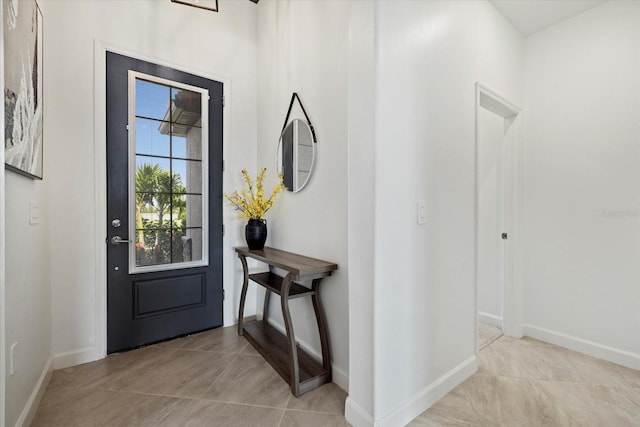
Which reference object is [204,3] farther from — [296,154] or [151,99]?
[296,154]

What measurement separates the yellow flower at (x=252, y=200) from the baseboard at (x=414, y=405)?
5.19 feet

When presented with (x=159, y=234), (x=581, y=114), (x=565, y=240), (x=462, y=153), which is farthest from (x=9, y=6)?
(x=565, y=240)

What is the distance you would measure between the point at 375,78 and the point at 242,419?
1.93 m

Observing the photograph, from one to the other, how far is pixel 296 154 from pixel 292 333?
1.34 m

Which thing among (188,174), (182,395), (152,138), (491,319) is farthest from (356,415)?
(152,138)

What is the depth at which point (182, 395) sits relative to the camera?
1749mm

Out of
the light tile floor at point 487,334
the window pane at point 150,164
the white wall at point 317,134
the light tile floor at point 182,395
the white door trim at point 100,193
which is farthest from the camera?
the light tile floor at point 487,334

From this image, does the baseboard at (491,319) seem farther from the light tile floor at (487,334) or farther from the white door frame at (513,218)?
the white door frame at (513,218)

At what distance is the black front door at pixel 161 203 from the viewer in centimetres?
225

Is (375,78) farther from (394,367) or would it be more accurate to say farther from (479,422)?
(479,422)

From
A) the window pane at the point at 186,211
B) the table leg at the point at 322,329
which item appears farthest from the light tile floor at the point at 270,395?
the window pane at the point at 186,211

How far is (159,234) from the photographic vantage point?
8.02 feet

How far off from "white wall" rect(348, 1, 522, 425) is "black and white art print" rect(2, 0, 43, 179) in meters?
1.68

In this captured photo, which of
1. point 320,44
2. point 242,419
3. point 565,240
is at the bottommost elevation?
point 242,419
